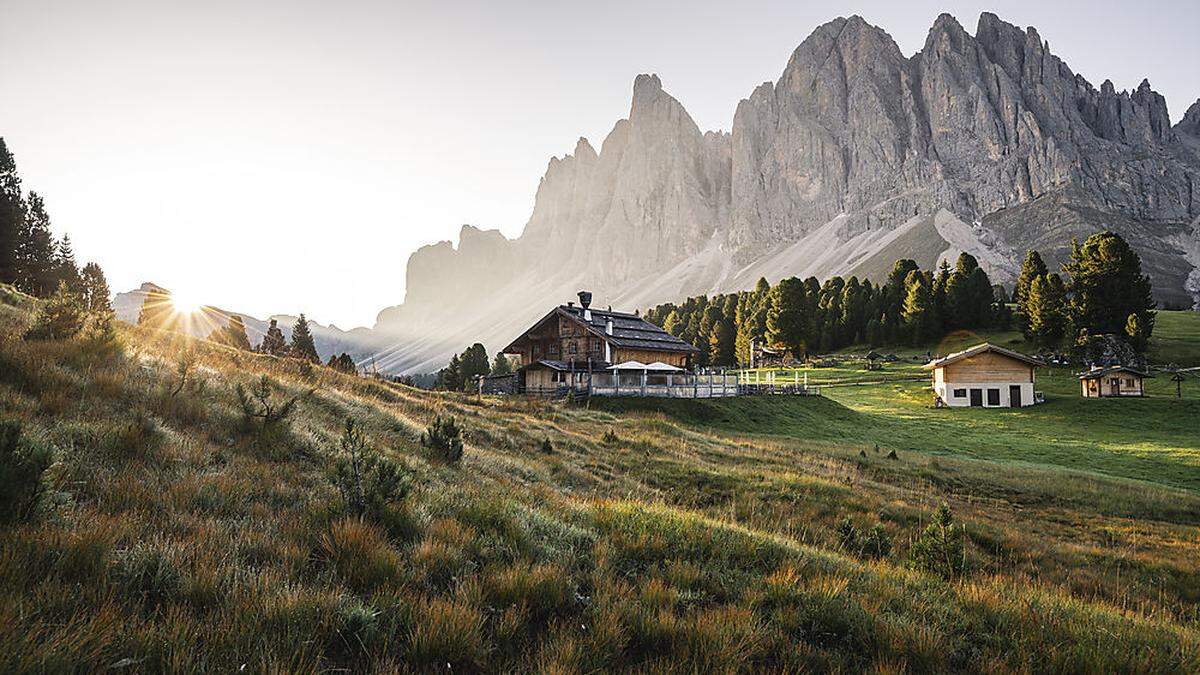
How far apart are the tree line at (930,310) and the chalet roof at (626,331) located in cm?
3475

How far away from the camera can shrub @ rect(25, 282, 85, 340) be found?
9891 millimetres

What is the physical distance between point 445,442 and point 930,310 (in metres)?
83.9

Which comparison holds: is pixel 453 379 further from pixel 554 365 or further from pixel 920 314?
pixel 920 314

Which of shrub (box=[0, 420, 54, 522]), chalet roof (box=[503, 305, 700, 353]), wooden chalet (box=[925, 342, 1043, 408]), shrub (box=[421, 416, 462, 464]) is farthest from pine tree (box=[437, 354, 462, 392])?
shrub (box=[0, 420, 54, 522])

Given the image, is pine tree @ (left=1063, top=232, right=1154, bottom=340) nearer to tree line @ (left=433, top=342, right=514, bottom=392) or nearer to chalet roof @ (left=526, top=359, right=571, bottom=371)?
chalet roof @ (left=526, top=359, right=571, bottom=371)

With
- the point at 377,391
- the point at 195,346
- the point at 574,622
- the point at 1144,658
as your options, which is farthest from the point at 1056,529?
the point at 195,346

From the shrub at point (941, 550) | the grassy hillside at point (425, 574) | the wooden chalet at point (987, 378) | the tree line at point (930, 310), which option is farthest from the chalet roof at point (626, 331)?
the shrub at point (941, 550)

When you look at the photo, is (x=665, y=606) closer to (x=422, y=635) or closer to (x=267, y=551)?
(x=422, y=635)

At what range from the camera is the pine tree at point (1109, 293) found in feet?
191

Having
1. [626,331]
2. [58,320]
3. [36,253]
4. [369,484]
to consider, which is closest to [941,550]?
[369,484]

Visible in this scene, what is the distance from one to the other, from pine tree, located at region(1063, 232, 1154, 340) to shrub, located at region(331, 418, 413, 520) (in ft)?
247

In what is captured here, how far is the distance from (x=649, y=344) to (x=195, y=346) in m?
35.5

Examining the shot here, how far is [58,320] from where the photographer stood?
10.2 metres

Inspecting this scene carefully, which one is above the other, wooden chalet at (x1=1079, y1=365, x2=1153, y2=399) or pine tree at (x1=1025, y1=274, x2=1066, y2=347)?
pine tree at (x1=1025, y1=274, x2=1066, y2=347)
